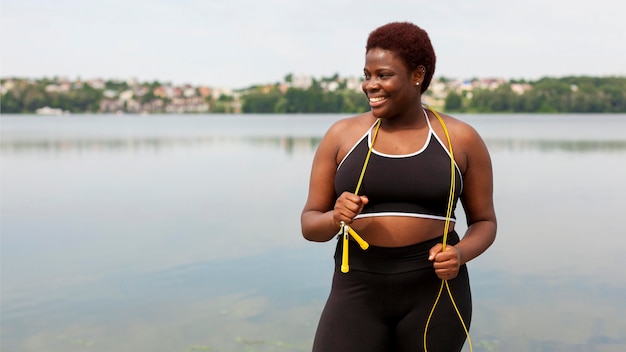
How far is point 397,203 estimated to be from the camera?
275 centimetres

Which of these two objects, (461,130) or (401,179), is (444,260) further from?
(461,130)

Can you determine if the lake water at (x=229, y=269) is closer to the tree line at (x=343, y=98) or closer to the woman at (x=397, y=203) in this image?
the woman at (x=397, y=203)

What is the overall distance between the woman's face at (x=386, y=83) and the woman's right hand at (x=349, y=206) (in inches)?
15.9

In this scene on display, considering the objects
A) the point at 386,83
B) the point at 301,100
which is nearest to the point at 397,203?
the point at 386,83

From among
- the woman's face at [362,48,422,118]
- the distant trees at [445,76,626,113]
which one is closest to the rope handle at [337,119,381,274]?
the woman's face at [362,48,422,118]

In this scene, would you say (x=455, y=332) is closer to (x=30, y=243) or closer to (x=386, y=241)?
(x=386, y=241)

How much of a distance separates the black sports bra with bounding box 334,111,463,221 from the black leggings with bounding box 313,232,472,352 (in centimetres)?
16

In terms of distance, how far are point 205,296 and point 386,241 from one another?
6.37m

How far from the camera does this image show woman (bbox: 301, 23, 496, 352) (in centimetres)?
273

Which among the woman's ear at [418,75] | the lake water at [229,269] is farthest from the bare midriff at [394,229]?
the lake water at [229,269]

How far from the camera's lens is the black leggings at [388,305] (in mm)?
2803

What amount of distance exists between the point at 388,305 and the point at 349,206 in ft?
1.73

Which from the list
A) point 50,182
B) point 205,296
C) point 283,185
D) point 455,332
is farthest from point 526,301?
point 50,182

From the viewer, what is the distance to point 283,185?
2050 cm
